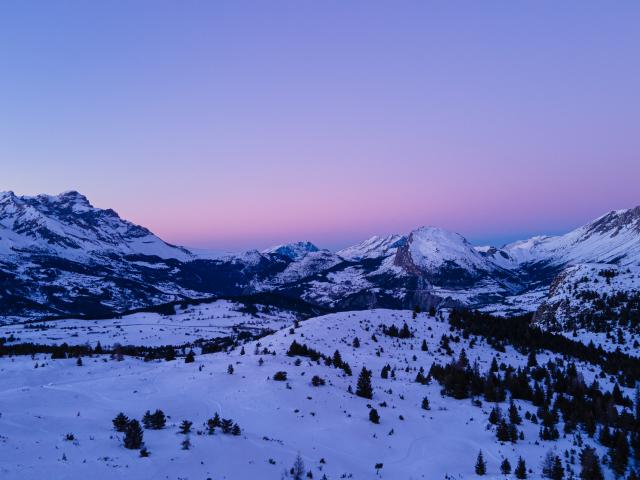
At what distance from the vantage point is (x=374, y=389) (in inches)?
2269

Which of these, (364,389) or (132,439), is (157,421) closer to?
(132,439)

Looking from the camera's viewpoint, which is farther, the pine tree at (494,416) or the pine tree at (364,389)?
the pine tree at (364,389)

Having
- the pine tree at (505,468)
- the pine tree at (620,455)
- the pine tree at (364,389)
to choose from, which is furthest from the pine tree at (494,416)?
the pine tree at (364,389)

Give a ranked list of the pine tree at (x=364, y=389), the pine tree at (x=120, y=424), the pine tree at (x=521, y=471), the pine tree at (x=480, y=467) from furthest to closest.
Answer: the pine tree at (x=364, y=389)
the pine tree at (x=480, y=467)
the pine tree at (x=521, y=471)
the pine tree at (x=120, y=424)

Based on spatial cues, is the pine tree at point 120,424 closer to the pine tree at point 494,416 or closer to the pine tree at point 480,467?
the pine tree at point 480,467

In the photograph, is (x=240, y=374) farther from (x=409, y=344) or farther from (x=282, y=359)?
(x=409, y=344)

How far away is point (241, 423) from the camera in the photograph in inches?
1591

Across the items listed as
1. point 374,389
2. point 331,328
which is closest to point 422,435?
point 374,389

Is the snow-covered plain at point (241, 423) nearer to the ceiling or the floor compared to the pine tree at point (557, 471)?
nearer to the ceiling

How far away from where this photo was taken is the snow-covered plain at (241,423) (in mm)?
26578

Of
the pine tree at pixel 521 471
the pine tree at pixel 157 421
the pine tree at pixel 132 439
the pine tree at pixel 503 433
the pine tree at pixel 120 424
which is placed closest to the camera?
the pine tree at pixel 132 439

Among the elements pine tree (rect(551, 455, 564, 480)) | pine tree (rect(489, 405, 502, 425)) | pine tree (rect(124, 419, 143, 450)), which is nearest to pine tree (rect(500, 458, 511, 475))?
pine tree (rect(551, 455, 564, 480))

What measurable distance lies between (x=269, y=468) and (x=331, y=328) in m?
63.7

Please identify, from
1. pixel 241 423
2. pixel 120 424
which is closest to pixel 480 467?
pixel 241 423
